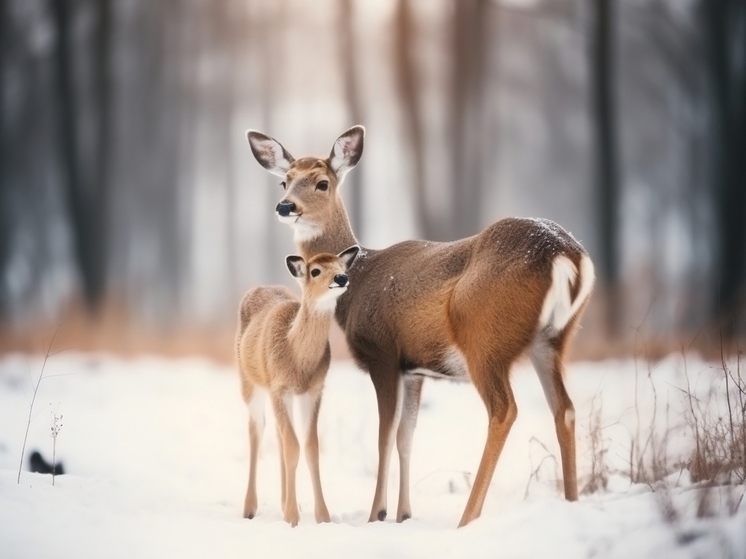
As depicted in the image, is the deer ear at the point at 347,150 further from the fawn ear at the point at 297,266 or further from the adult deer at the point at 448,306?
the fawn ear at the point at 297,266

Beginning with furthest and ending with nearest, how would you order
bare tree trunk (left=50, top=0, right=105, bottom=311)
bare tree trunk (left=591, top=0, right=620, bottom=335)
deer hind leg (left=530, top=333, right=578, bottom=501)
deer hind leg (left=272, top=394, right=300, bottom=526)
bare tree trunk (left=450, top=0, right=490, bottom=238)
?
bare tree trunk (left=450, top=0, right=490, bottom=238) < bare tree trunk (left=50, top=0, right=105, bottom=311) < bare tree trunk (left=591, top=0, right=620, bottom=335) < deer hind leg (left=272, top=394, right=300, bottom=526) < deer hind leg (left=530, top=333, right=578, bottom=501)

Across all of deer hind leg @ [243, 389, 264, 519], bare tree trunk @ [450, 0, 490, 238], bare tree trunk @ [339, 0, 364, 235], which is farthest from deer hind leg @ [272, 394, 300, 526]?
bare tree trunk @ [450, 0, 490, 238]

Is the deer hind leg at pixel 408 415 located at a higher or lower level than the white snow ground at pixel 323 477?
higher

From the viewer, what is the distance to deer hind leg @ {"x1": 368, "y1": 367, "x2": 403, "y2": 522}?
417 centimetres

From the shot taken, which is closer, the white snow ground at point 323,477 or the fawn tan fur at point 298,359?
the white snow ground at point 323,477

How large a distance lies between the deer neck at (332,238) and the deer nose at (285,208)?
336 millimetres

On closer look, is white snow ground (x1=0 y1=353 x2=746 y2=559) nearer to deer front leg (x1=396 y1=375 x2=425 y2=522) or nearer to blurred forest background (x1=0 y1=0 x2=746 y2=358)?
deer front leg (x1=396 y1=375 x2=425 y2=522)

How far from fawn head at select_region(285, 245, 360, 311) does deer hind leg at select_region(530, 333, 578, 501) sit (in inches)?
38.9

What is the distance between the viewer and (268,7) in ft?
25.3

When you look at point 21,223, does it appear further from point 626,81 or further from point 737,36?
point 737,36

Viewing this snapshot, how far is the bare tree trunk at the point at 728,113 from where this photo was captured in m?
6.45

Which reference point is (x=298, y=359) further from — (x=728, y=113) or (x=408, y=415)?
(x=728, y=113)

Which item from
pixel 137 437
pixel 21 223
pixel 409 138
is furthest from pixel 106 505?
pixel 409 138

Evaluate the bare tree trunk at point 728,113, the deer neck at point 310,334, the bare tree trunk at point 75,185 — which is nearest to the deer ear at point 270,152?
the deer neck at point 310,334
